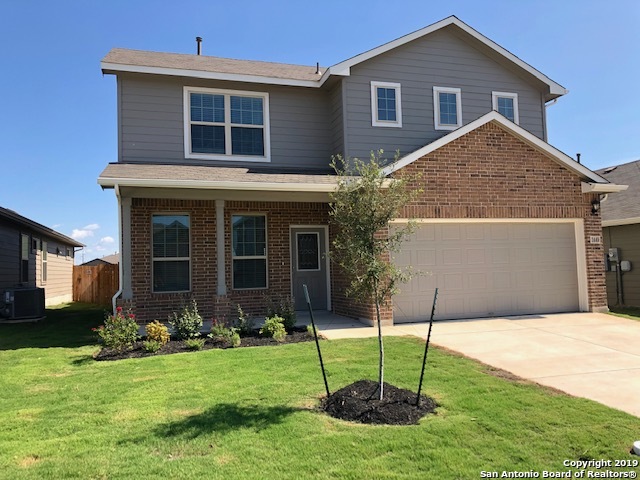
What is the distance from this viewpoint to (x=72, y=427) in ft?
15.1

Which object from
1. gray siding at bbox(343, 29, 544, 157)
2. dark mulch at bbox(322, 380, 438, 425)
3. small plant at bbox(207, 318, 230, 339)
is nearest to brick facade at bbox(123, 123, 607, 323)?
small plant at bbox(207, 318, 230, 339)

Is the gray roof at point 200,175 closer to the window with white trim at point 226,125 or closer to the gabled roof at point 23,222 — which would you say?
the window with white trim at point 226,125

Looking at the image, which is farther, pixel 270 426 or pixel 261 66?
pixel 261 66

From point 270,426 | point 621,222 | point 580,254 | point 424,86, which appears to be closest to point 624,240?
point 621,222

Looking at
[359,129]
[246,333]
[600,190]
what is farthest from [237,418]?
[600,190]

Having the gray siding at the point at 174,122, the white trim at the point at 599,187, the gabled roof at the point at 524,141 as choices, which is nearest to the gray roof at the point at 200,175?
the gray siding at the point at 174,122

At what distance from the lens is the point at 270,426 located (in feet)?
14.6

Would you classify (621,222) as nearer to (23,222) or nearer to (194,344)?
(194,344)

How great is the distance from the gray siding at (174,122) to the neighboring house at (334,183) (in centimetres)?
3

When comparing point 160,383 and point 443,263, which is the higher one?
point 443,263

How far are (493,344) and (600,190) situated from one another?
6034 millimetres

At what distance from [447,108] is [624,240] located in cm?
678

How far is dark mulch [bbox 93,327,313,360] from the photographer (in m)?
7.90

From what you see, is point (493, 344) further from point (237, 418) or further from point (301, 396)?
point (237, 418)
